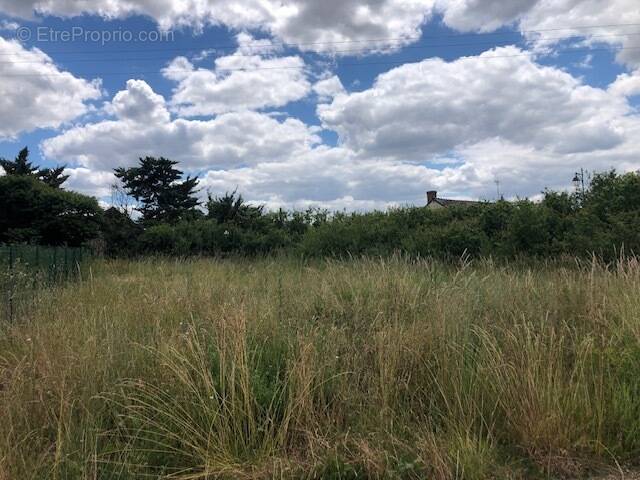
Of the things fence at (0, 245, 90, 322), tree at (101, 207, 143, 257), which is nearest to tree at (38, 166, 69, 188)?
tree at (101, 207, 143, 257)

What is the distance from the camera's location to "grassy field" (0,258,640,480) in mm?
3094

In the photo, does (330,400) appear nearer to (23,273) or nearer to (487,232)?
(23,273)

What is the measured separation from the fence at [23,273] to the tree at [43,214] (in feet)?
32.5

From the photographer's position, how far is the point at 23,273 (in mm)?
7684

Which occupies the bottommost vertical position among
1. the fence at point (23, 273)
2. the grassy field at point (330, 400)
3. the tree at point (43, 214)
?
the grassy field at point (330, 400)

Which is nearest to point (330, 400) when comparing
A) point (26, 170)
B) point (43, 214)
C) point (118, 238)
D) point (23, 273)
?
point (23, 273)

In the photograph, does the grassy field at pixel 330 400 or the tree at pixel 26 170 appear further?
the tree at pixel 26 170

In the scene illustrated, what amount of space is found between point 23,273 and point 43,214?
51.8 ft

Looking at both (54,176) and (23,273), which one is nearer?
(23,273)

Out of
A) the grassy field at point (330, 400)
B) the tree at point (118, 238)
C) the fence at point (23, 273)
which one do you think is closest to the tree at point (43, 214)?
the tree at point (118, 238)

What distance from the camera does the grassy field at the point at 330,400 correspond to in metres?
3.09

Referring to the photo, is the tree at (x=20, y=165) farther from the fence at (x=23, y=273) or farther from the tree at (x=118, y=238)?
the fence at (x=23, y=273)

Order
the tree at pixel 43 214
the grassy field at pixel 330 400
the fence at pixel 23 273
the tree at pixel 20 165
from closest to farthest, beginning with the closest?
1. the grassy field at pixel 330 400
2. the fence at pixel 23 273
3. the tree at pixel 43 214
4. the tree at pixel 20 165

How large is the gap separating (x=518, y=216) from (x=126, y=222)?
23.1 metres
